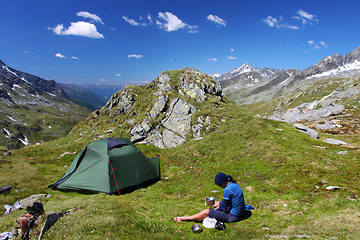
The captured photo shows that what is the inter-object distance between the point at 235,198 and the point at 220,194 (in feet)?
17.4

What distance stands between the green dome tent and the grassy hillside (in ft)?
3.72

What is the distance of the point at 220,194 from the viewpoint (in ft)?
46.1

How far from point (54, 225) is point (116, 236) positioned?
3.02 metres

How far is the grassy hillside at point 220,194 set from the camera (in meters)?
7.60

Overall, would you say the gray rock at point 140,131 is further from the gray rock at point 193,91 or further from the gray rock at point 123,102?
the gray rock at point 123,102

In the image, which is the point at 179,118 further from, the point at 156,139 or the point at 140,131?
the point at 140,131

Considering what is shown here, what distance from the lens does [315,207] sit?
392 inches

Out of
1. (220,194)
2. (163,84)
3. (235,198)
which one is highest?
(163,84)

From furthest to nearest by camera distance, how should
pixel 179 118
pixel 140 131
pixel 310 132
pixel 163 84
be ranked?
pixel 163 84
pixel 140 131
pixel 179 118
pixel 310 132

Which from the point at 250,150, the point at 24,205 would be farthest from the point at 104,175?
the point at 250,150

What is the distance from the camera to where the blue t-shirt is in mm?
9125

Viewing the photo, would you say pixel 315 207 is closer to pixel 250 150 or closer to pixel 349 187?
pixel 349 187

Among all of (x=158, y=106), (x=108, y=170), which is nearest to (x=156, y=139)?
(x=158, y=106)

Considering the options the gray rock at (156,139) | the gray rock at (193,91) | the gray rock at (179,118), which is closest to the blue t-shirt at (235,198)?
the gray rock at (179,118)
